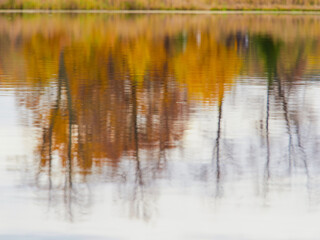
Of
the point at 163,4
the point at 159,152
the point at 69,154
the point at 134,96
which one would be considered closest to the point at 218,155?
the point at 159,152

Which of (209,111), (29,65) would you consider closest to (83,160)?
(209,111)

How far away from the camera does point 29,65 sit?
25172 mm

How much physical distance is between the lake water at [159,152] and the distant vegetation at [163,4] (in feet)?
170

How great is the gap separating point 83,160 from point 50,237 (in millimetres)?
3376

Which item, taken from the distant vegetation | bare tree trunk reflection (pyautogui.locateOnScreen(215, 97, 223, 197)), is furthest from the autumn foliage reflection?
the distant vegetation

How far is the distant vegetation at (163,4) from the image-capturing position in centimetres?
7569

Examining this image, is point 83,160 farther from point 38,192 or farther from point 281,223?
point 281,223

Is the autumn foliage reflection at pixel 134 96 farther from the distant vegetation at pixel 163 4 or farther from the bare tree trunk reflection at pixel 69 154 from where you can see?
the distant vegetation at pixel 163 4

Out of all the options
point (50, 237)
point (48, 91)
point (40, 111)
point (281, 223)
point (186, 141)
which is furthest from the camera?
point (48, 91)

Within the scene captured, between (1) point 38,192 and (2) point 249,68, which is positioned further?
(2) point 249,68

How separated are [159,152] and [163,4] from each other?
2638 inches

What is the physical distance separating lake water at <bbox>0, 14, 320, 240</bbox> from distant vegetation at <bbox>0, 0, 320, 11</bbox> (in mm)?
51689

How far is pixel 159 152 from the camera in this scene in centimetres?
1227

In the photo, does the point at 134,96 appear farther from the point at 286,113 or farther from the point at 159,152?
the point at 159,152
